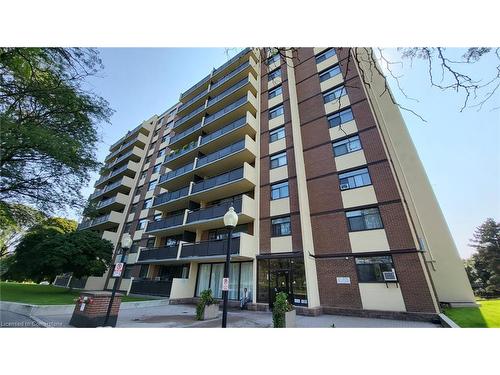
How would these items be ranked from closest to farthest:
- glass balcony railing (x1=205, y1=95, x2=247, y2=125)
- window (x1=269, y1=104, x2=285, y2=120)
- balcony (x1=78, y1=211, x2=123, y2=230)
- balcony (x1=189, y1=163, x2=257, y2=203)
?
balcony (x1=189, y1=163, x2=257, y2=203)
window (x1=269, y1=104, x2=285, y2=120)
glass balcony railing (x1=205, y1=95, x2=247, y2=125)
balcony (x1=78, y1=211, x2=123, y2=230)

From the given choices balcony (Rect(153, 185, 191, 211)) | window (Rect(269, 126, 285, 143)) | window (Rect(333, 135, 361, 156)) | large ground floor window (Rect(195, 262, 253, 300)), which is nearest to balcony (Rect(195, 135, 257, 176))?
window (Rect(269, 126, 285, 143))

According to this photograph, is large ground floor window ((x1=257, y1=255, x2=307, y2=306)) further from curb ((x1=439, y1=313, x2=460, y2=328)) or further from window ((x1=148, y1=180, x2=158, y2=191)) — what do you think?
window ((x1=148, y1=180, x2=158, y2=191))

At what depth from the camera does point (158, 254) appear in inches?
787

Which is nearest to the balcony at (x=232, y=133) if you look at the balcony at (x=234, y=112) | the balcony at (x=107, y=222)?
the balcony at (x=234, y=112)

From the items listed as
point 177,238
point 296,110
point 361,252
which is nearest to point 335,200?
Result: point 361,252

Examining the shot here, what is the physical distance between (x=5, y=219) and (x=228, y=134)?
15174 mm

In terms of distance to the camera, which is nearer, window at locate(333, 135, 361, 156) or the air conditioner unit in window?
the air conditioner unit in window

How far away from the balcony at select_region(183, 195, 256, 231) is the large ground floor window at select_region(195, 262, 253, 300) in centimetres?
312

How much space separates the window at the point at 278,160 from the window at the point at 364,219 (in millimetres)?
6082

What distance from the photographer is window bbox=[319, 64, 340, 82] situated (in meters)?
18.5

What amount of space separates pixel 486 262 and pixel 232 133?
41.1 m

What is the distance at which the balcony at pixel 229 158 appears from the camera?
1878 centimetres

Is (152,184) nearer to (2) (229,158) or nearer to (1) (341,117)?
(2) (229,158)
